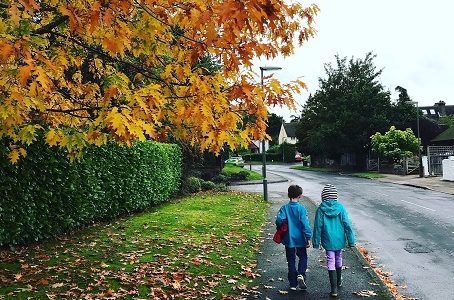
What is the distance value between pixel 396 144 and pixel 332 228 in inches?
1517

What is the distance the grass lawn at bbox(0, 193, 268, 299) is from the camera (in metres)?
6.52

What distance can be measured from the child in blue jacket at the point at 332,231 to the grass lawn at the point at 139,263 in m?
1.34

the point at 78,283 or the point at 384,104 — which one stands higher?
the point at 384,104

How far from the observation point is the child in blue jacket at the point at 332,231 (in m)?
6.84

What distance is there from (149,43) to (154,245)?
17.2 feet

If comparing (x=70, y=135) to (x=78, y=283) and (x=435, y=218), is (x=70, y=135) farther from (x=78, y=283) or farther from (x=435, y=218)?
(x=435, y=218)

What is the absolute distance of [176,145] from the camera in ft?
75.2

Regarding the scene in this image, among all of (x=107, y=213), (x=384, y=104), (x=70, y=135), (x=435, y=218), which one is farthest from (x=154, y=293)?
(x=384, y=104)

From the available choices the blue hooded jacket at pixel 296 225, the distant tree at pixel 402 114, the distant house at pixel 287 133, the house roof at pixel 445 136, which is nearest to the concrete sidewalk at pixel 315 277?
the blue hooded jacket at pixel 296 225

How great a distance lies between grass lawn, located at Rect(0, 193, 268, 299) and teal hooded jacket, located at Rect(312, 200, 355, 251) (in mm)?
1418

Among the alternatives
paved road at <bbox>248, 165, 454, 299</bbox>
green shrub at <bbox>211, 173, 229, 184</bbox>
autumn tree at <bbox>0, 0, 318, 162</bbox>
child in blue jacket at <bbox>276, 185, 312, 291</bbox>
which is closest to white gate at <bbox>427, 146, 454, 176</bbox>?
paved road at <bbox>248, 165, 454, 299</bbox>

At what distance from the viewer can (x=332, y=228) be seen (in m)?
6.89

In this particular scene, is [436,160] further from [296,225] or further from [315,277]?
[296,225]

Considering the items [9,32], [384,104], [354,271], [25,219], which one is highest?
[384,104]
